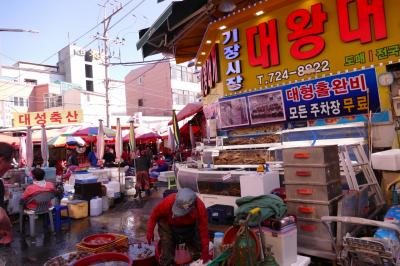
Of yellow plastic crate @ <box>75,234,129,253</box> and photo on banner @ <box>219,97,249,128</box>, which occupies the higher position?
photo on banner @ <box>219,97,249,128</box>

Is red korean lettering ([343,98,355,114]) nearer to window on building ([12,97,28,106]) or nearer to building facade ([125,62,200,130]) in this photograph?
building facade ([125,62,200,130])

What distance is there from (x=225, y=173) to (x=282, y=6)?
5.61 m

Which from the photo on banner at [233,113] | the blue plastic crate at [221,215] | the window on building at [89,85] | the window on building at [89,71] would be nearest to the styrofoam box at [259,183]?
the blue plastic crate at [221,215]

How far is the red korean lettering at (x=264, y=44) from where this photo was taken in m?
10.4

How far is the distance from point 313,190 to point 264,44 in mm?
6281

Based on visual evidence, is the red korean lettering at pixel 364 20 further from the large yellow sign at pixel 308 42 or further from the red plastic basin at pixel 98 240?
the red plastic basin at pixel 98 240

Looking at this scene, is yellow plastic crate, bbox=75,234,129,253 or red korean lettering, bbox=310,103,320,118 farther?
red korean lettering, bbox=310,103,320,118

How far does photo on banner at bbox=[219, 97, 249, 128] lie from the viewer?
37.3 ft

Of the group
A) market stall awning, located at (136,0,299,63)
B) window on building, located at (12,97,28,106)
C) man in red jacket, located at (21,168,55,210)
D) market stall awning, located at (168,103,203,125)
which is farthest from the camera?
window on building, located at (12,97,28,106)

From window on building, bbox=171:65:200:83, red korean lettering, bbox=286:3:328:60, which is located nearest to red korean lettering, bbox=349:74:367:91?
red korean lettering, bbox=286:3:328:60

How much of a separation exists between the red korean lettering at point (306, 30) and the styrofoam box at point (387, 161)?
3.91 m

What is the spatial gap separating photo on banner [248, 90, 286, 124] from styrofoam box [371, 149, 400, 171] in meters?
3.78

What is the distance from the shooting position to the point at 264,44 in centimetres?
1066

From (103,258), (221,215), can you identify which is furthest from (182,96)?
(103,258)
